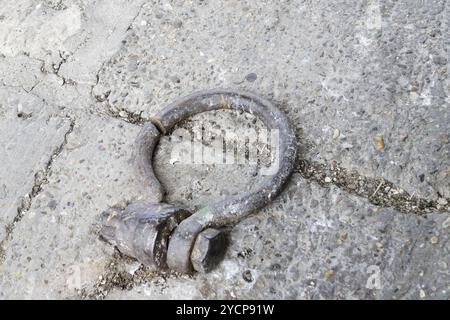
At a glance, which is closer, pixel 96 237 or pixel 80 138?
pixel 96 237

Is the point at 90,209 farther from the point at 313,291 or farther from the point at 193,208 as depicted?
the point at 313,291

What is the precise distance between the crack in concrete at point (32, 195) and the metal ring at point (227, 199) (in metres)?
0.39

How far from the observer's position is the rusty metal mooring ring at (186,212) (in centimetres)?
175

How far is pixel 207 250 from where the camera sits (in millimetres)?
1733

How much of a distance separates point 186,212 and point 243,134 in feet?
1.47

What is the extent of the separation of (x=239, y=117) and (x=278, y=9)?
0.62m

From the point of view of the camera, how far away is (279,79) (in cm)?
227

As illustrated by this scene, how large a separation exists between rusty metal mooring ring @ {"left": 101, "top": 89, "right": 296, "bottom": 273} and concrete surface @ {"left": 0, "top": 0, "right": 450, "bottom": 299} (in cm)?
7

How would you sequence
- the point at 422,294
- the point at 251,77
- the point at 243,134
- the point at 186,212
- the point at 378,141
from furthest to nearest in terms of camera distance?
the point at 251,77
the point at 243,134
the point at 378,141
the point at 186,212
the point at 422,294

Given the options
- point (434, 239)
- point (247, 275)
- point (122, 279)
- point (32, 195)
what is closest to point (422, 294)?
point (434, 239)

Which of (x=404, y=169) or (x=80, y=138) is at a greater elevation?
(x=80, y=138)

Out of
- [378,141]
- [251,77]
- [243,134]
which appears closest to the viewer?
[378,141]

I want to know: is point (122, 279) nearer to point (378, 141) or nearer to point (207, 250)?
point (207, 250)

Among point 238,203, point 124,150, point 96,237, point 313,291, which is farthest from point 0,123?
point 313,291
